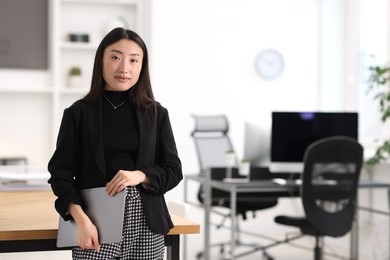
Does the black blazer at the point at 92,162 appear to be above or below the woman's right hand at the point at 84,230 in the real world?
above

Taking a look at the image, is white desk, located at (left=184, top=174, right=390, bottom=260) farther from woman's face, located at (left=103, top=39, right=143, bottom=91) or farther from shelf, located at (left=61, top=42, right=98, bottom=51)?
Result: woman's face, located at (left=103, top=39, right=143, bottom=91)

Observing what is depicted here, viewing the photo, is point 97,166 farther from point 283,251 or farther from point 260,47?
point 260,47

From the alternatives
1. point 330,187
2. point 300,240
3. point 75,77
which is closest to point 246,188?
point 330,187

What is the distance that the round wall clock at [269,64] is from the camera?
7480 millimetres

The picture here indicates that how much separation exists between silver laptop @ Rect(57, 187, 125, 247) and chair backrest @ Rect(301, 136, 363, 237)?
2.86 meters

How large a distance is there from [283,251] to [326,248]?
1.52 feet

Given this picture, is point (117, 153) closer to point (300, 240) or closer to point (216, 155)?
point (216, 155)

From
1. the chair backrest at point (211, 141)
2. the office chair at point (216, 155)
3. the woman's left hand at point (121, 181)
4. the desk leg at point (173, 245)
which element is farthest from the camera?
the chair backrest at point (211, 141)

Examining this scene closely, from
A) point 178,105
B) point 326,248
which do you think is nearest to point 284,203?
point 326,248

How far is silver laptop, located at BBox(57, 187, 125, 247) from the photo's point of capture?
1.76m

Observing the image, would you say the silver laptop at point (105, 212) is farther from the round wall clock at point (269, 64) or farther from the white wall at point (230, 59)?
the round wall clock at point (269, 64)

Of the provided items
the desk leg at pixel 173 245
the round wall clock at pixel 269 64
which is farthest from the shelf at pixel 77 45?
the desk leg at pixel 173 245

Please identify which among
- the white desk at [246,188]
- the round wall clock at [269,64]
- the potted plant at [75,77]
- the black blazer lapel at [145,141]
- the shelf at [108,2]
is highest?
the shelf at [108,2]

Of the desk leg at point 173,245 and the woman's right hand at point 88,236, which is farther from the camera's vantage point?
the desk leg at point 173,245
